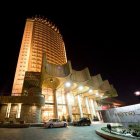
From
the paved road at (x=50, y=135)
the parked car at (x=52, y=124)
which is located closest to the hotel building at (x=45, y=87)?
the parked car at (x=52, y=124)

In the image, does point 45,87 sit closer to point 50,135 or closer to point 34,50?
point 34,50

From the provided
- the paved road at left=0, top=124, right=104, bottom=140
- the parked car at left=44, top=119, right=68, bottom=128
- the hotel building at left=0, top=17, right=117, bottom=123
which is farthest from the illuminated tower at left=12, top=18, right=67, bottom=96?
the paved road at left=0, top=124, right=104, bottom=140

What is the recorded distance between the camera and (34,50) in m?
46.8

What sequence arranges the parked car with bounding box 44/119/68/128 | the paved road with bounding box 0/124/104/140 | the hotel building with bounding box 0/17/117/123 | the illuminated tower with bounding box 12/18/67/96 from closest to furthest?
the paved road with bounding box 0/124/104/140 < the parked car with bounding box 44/119/68/128 < the hotel building with bounding box 0/17/117/123 < the illuminated tower with bounding box 12/18/67/96

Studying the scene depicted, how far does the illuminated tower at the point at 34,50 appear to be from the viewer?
4118 cm

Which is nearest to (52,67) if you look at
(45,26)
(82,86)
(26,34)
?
(82,86)

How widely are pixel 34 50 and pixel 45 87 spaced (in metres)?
16.5

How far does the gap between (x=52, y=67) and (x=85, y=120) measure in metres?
15.0

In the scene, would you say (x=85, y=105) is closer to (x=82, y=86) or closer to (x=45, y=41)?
(x=82, y=86)

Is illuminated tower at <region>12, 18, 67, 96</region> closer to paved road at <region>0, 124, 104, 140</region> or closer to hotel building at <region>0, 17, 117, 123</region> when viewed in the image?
hotel building at <region>0, 17, 117, 123</region>

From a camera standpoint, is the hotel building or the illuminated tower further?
the illuminated tower

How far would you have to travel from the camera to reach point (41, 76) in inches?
1271

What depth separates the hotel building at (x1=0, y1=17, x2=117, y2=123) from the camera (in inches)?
1091

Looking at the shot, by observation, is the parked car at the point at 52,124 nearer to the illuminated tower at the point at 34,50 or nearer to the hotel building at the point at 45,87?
the hotel building at the point at 45,87
